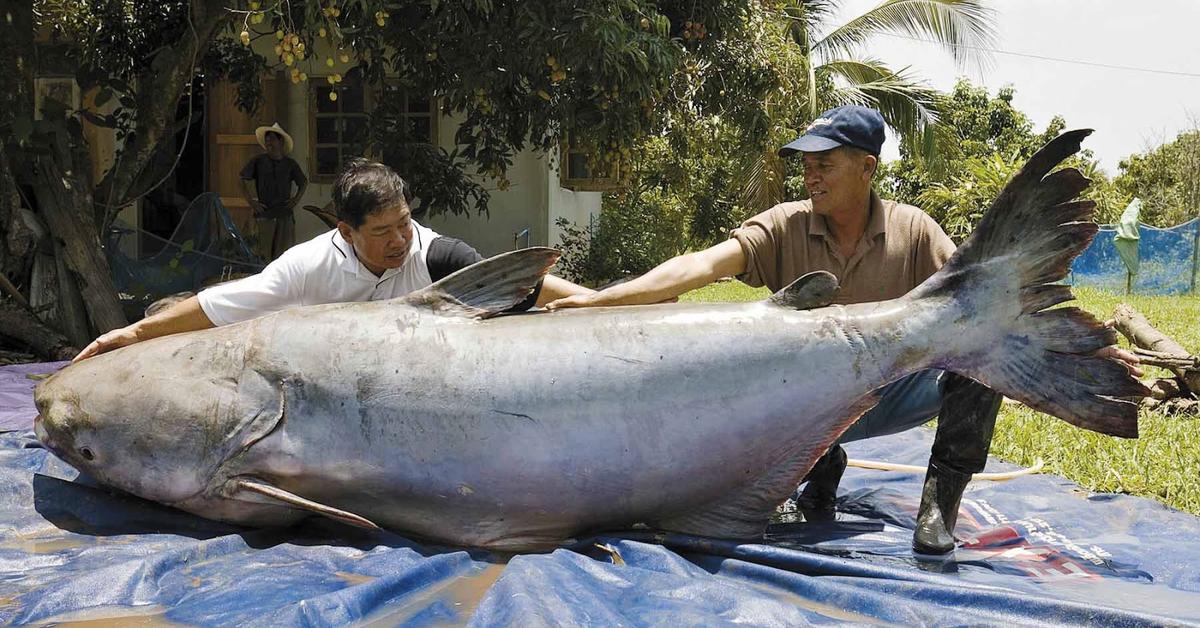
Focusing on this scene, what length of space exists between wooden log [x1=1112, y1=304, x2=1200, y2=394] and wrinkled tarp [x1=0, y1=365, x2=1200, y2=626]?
1926mm

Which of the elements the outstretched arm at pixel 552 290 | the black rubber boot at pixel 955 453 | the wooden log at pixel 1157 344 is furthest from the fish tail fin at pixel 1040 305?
the wooden log at pixel 1157 344

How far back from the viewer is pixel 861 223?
134 inches

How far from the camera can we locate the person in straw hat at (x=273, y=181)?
31.0 ft

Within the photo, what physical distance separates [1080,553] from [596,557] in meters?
1.37

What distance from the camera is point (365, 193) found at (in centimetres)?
331

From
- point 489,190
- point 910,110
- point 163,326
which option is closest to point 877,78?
point 910,110

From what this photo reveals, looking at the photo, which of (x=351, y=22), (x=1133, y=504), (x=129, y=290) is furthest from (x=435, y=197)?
(x=1133, y=504)

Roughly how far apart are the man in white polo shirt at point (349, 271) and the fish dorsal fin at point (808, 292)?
815 mm

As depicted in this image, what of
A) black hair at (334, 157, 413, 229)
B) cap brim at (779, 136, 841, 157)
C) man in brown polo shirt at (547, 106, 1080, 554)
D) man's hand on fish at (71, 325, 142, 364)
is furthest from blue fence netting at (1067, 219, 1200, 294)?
man's hand on fish at (71, 325, 142, 364)

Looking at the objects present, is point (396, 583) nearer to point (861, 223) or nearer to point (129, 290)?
point (861, 223)

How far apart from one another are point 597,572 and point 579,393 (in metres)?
0.45

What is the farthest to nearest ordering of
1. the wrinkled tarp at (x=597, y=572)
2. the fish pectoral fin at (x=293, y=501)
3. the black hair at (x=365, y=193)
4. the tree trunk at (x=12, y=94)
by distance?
the tree trunk at (x=12, y=94) < the black hair at (x=365, y=193) < the fish pectoral fin at (x=293, y=501) < the wrinkled tarp at (x=597, y=572)

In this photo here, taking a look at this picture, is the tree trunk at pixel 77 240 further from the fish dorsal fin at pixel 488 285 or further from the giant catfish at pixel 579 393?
the fish dorsal fin at pixel 488 285

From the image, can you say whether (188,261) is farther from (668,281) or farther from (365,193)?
(668,281)
